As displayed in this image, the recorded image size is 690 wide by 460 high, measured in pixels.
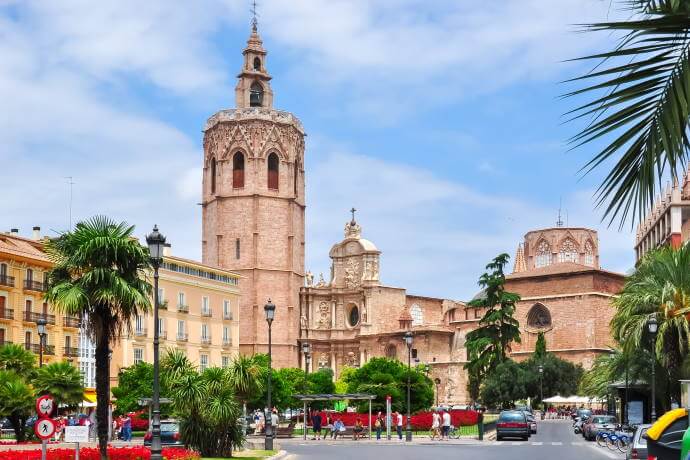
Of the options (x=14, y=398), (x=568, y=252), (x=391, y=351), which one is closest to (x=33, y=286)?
(x=14, y=398)

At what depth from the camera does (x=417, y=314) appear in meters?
117

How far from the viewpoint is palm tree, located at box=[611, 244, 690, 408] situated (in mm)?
34500

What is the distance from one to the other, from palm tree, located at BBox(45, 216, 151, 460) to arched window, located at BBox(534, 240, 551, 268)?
359 feet

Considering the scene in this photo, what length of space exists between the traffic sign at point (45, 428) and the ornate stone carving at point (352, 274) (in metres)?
93.6

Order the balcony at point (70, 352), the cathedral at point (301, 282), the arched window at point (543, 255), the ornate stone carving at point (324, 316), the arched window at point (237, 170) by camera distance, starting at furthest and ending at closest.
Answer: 1. the arched window at point (543, 255)
2. the ornate stone carving at point (324, 316)
3. the arched window at point (237, 170)
4. the cathedral at point (301, 282)
5. the balcony at point (70, 352)

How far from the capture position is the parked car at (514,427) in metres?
47.5

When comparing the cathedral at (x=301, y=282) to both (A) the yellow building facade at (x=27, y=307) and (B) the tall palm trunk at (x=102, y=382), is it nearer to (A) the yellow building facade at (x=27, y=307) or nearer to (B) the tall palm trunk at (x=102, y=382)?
(A) the yellow building facade at (x=27, y=307)

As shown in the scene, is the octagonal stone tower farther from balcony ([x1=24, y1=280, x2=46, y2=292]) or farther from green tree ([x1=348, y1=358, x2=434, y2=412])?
balcony ([x1=24, y1=280, x2=46, y2=292])

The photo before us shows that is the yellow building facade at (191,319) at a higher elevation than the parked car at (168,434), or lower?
higher

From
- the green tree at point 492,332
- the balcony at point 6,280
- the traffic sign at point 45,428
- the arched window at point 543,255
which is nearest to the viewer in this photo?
the traffic sign at point 45,428

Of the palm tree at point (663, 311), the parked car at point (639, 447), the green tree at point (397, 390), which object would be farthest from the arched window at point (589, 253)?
the parked car at point (639, 447)

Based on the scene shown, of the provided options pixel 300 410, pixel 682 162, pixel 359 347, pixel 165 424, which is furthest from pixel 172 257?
pixel 682 162

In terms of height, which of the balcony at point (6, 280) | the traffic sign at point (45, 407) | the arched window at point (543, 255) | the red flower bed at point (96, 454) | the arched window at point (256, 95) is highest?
the arched window at point (256, 95)

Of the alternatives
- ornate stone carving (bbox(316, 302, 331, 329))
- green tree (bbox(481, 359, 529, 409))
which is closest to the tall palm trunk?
green tree (bbox(481, 359, 529, 409))
